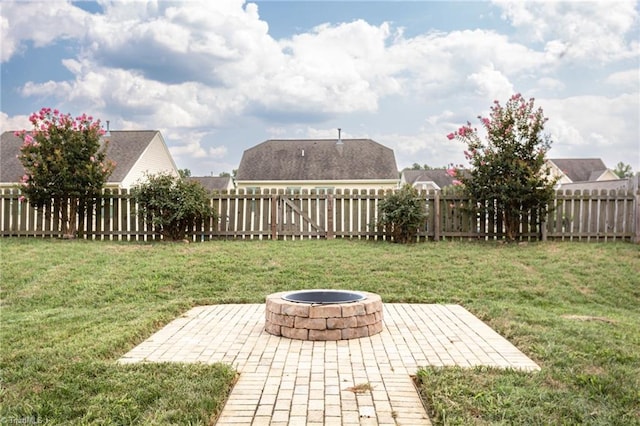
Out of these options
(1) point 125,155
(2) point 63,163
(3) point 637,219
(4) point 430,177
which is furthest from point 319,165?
(4) point 430,177

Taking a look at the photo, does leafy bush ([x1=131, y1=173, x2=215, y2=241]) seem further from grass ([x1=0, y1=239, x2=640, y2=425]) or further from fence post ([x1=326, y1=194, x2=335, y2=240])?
fence post ([x1=326, y1=194, x2=335, y2=240])

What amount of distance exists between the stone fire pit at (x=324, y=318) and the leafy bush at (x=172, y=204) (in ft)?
22.0

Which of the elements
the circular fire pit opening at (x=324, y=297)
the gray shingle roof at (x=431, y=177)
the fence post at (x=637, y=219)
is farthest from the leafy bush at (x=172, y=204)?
the gray shingle roof at (x=431, y=177)

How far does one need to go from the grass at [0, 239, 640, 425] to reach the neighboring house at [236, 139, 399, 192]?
1586cm

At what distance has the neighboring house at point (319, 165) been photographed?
27.1 metres

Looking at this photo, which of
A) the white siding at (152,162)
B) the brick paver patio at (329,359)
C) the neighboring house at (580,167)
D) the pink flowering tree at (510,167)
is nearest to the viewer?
the brick paver patio at (329,359)

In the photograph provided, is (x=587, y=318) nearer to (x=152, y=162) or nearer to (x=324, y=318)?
(x=324, y=318)

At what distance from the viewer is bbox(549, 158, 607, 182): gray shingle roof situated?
1861 inches

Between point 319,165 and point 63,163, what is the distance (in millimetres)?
17276

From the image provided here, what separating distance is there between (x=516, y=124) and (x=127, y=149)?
687 inches

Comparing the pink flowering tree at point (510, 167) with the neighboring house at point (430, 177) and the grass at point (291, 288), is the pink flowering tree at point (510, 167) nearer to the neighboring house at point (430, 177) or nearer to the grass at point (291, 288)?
the grass at point (291, 288)

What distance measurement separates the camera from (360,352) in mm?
4781

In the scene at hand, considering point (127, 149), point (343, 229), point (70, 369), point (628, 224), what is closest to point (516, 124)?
point (628, 224)

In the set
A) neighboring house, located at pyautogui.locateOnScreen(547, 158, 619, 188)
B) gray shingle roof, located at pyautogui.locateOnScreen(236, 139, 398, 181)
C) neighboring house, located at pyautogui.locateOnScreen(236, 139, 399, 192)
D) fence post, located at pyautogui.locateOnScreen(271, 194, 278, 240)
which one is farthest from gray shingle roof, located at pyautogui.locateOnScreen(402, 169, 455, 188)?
fence post, located at pyautogui.locateOnScreen(271, 194, 278, 240)
